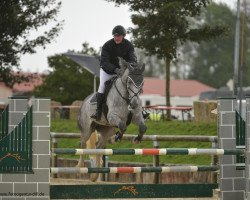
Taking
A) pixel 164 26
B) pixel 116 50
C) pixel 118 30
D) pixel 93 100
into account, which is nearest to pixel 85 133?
pixel 93 100

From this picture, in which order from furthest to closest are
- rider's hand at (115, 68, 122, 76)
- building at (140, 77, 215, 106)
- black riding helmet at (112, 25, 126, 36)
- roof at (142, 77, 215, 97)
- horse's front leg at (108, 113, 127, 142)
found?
roof at (142, 77, 215, 97) → building at (140, 77, 215, 106) → black riding helmet at (112, 25, 126, 36) → rider's hand at (115, 68, 122, 76) → horse's front leg at (108, 113, 127, 142)

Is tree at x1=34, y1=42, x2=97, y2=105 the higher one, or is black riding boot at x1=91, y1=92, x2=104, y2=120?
tree at x1=34, y1=42, x2=97, y2=105

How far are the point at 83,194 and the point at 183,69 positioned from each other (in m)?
90.8

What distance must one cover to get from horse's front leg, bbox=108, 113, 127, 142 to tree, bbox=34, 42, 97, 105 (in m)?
31.2

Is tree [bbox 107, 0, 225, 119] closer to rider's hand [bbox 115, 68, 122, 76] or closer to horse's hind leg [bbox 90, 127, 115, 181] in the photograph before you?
horse's hind leg [bbox 90, 127, 115, 181]

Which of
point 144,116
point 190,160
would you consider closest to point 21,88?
point 190,160

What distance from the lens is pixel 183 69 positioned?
99250 millimetres

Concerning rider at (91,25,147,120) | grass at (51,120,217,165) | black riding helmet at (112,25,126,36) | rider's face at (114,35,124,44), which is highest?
black riding helmet at (112,25,126,36)

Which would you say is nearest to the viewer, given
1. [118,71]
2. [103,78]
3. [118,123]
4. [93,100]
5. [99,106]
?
[118,123]

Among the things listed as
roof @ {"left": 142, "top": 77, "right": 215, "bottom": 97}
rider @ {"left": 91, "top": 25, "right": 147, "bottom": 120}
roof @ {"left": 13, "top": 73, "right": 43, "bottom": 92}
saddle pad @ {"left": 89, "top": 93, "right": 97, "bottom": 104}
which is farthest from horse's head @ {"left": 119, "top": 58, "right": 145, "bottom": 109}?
roof @ {"left": 142, "top": 77, "right": 215, "bottom": 97}

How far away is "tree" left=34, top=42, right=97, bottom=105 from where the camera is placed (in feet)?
140

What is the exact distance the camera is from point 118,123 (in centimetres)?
1069

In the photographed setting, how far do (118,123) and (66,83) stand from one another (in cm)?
3293

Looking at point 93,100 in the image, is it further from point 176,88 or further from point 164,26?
point 176,88
